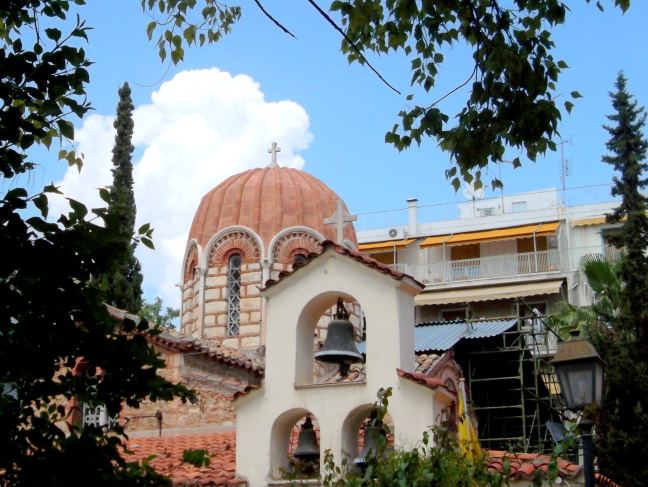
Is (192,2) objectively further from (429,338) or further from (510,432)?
(510,432)

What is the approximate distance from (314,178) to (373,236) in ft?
56.4

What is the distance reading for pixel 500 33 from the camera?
24.3ft

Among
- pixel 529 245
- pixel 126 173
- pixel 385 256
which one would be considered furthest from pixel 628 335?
pixel 385 256

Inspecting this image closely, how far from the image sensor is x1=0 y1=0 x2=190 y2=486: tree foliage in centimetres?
598

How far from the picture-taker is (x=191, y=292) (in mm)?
21906

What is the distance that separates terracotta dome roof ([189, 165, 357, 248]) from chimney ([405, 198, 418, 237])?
54.9 feet

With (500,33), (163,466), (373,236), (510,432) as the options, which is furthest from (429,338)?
(373,236)

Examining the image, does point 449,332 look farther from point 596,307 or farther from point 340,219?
point 340,219

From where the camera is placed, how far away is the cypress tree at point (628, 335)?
60.7 feet

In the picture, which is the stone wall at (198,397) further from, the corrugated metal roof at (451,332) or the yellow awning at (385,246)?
the yellow awning at (385,246)

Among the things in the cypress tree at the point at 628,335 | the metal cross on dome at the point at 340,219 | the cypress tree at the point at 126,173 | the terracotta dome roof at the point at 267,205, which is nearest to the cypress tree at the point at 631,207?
the cypress tree at the point at 628,335

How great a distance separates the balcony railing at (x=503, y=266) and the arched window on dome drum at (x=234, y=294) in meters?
15.3

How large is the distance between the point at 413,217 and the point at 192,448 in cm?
2640

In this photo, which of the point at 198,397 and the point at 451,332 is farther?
Answer: the point at 451,332
